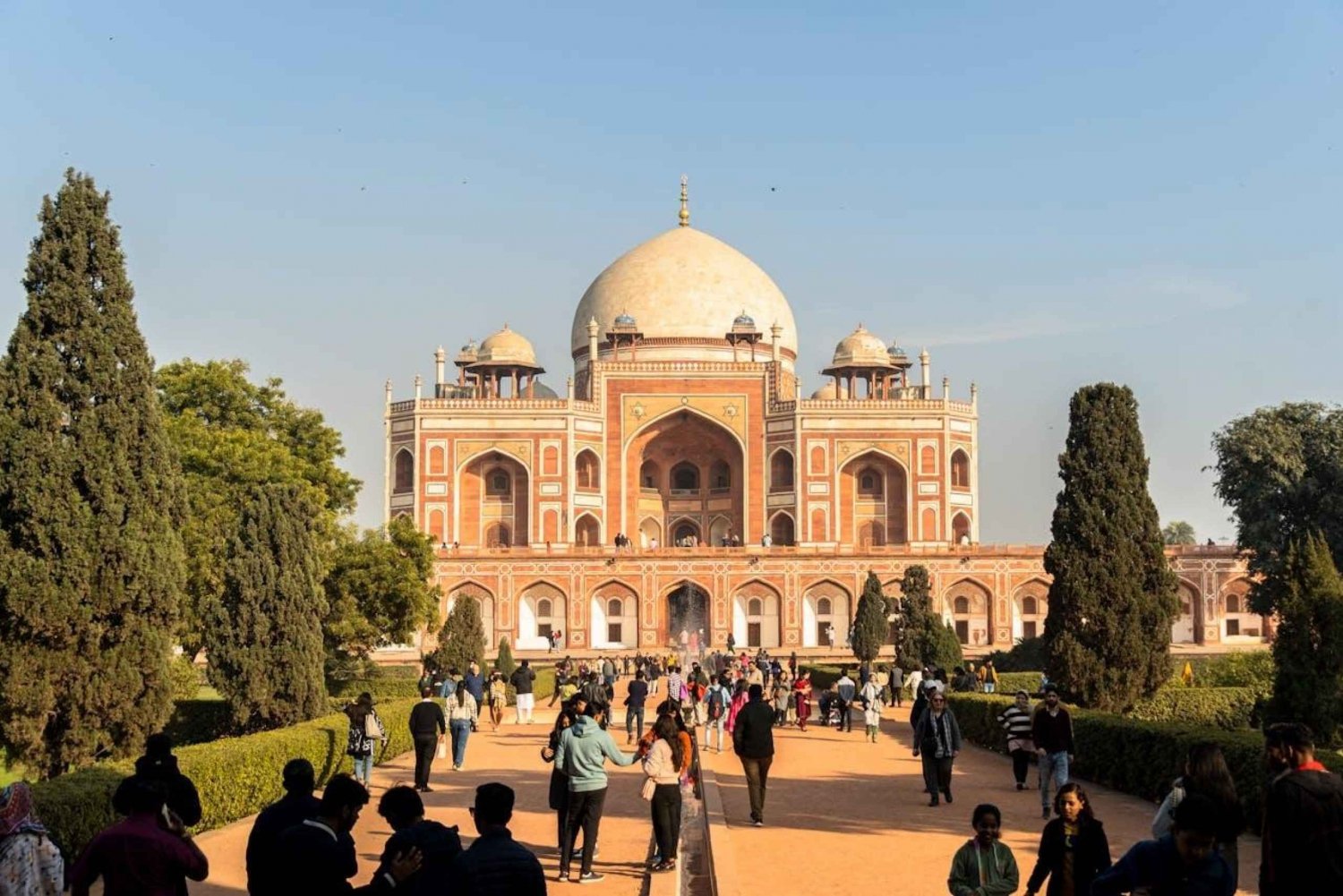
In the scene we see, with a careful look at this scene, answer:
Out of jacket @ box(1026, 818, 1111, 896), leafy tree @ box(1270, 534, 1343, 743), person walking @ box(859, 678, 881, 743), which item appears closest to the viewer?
jacket @ box(1026, 818, 1111, 896)

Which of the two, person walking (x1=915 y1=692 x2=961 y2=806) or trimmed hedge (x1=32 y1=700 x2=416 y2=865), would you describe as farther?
person walking (x1=915 y1=692 x2=961 y2=806)

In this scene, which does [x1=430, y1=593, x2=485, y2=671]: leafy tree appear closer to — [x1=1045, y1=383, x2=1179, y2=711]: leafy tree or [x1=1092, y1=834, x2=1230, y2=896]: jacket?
[x1=1045, y1=383, x2=1179, y2=711]: leafy tree

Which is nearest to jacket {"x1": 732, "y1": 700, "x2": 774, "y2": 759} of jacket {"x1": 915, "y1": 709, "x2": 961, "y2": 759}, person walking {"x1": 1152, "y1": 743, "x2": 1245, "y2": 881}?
jacket {"x1": 915, "y1": 709, "x2": 961, "y2": 759}

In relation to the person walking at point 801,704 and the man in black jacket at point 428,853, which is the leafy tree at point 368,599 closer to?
the person walking at point 801,704

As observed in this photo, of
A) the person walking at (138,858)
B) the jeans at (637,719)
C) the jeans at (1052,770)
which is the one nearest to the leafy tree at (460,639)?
the jeans at (637,719)

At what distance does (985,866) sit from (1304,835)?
1.19 m

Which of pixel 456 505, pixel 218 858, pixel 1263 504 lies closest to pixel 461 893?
pixel 218 858

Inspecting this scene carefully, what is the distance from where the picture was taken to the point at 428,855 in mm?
5301

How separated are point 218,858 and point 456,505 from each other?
41.5m

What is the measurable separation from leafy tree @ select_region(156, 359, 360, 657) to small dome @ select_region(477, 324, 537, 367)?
2309 cm

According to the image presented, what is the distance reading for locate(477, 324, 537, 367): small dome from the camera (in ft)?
180

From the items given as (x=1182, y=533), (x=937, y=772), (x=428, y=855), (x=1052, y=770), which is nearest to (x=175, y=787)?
(x=428, y=855)

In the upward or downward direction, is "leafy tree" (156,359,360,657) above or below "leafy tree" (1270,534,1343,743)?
above

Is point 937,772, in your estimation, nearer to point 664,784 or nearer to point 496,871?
point 664,784
